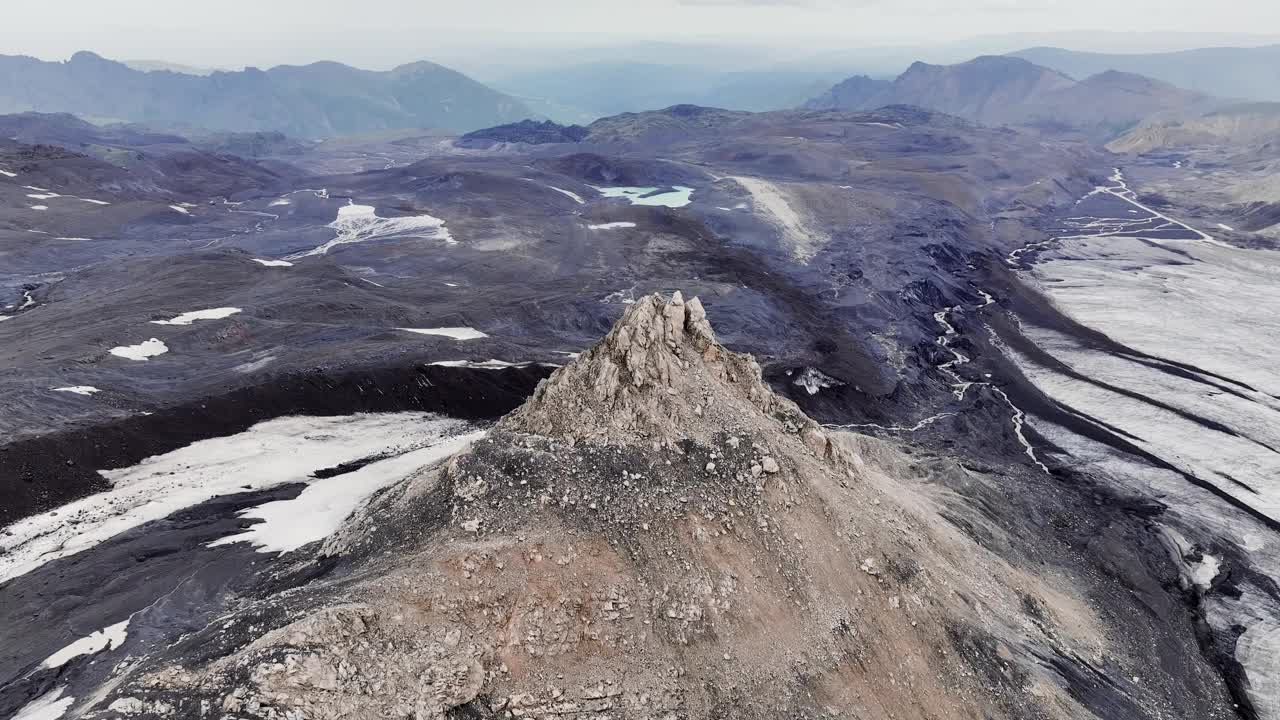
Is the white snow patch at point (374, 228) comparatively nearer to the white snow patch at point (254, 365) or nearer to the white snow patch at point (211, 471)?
the white snow patch at point (254, 365)

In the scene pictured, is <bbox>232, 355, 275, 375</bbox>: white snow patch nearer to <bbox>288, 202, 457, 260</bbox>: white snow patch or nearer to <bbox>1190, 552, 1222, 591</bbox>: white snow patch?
<bbox>288, 202, 457, 260</bbox>: white snow patch

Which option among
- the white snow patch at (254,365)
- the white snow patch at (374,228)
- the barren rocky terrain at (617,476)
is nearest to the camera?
the barren rocky terrain at (617,476)

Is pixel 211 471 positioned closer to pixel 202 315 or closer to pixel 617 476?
pixel 202 315

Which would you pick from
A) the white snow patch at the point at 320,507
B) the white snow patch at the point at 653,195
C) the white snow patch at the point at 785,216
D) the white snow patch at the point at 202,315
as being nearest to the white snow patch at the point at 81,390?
the white snow patch at the point at 202,315

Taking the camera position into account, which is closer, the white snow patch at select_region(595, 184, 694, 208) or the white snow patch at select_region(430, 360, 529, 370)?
the white snow patch at select_region(430, 360, 529, 370)

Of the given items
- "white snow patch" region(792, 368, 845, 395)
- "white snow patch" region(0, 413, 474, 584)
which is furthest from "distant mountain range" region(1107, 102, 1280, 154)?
"white snow patch" region(0, 413, 474, 584)

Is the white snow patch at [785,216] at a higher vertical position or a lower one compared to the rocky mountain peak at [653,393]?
lower

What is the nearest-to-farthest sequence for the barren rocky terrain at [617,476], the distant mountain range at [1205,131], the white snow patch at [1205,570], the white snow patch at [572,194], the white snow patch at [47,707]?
the white snow patch at [47,707] → the barren rocky terrain at [617,476] → the white snow patch at [1205,570] → the white snow patch at [572,194] → the distant mountain range at [1205,131]
